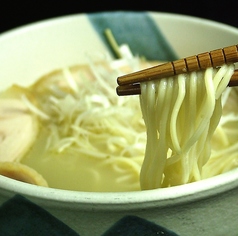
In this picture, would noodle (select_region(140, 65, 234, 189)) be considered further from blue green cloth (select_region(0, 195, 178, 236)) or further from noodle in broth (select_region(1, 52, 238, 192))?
blue green cloth (select_region(0, 195, 178, 236))

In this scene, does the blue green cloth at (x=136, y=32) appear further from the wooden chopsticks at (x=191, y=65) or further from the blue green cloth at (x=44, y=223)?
the blue green cloth at (x=44, y=223)

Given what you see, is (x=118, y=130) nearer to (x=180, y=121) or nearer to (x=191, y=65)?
(x=180, y=121)

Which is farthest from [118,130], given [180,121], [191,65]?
[191,65]

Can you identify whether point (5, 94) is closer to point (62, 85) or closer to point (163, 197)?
point (62, 85)

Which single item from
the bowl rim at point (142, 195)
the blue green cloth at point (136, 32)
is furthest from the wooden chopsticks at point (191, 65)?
the blue green cloth at point (136, 32)

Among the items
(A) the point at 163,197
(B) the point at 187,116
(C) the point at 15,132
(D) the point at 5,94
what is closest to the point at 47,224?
(A) the point at 163,197

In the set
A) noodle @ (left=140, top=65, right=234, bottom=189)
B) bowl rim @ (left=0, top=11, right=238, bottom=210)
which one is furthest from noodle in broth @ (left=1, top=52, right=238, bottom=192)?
bowl rim @ (left=0, top=11, right=238, bottom=210)
